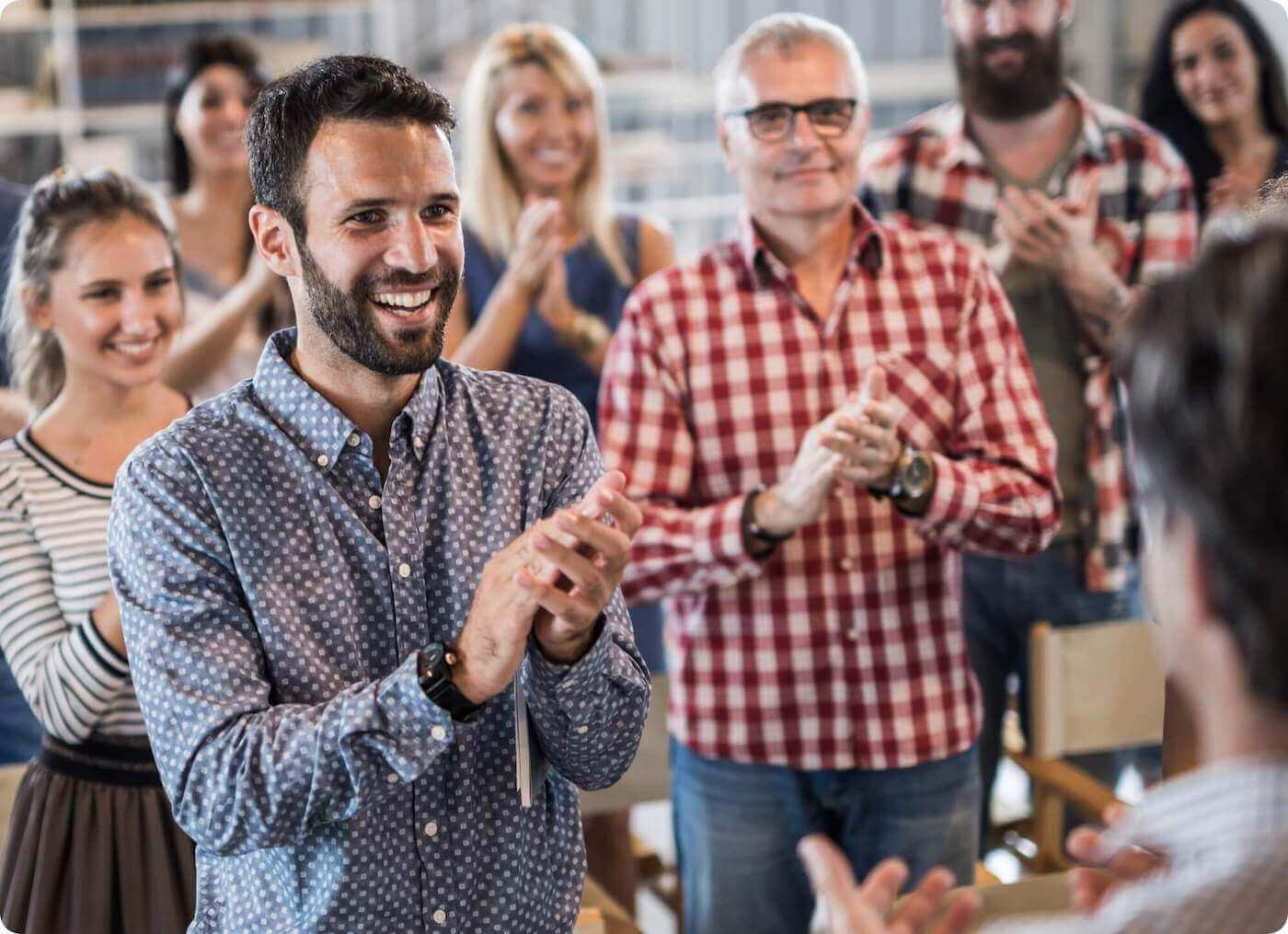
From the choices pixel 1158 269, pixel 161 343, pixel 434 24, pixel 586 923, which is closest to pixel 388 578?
pixel 586 923

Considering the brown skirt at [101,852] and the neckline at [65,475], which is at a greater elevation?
the neckline at [65,475]

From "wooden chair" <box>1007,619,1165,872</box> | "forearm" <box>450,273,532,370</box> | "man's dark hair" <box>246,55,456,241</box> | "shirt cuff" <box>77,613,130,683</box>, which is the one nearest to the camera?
"man's dark hair" <box>246,55,456,241</box>

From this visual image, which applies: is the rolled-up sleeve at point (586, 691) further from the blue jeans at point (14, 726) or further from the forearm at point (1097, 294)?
the forearm at point (1097, 294)

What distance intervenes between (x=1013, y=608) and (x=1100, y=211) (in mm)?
Answer: 766

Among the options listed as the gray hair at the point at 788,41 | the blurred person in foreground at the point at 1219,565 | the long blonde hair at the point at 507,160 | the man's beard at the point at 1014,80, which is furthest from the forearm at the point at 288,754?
the man's beard at the point at 1014,80

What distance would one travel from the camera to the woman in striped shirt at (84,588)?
5.99 ft

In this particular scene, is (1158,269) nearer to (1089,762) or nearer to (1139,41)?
(1089,762)

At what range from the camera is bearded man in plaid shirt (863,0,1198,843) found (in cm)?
277

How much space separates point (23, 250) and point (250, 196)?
0.96 meters

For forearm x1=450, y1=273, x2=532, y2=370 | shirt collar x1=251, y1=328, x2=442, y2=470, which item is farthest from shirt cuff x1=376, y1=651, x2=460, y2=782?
forearm x1=450, y1=273, x2=532, y2=370

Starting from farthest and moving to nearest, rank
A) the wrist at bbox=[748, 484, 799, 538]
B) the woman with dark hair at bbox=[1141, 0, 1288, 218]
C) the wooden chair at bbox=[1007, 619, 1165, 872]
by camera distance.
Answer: the woman with dark hair at bbox=[1141, 0, 1288, 218] < the wooden chair at bbox=[1007, 619, 1165, 872] < the wrist at bbox=[748, 484, 799, 538]

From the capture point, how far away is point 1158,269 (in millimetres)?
2754

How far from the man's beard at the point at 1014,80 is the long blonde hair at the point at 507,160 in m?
0.71

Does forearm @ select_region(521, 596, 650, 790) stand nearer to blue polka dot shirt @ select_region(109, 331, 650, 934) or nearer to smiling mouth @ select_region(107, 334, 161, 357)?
blue polka dot shirt @ select_region(109, 331, 650, 934)
